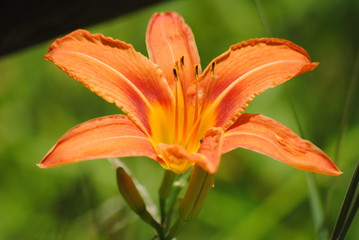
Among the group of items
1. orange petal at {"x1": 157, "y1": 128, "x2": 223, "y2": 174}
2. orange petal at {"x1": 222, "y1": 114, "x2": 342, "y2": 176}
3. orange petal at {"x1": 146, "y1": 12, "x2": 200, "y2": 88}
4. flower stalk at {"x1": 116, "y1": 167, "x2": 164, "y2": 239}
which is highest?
orange petal at {"x1": 146, "y1": 12, "x2": 200, "y2": 88}

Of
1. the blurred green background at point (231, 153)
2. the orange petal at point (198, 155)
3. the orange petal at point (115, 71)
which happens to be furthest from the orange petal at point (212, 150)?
the blurred green background at point (231, 153)

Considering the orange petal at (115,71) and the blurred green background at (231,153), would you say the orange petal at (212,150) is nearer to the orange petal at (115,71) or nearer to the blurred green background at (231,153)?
the orange petal at (115,71)

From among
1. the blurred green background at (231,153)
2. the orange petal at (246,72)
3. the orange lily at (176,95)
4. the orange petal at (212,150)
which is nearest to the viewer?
the orange petal at (212,150)

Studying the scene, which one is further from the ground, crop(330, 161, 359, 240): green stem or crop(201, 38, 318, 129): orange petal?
crop(201, 38, 318, 129): orange petal

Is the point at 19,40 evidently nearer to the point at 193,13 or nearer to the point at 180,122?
the point at 180,122

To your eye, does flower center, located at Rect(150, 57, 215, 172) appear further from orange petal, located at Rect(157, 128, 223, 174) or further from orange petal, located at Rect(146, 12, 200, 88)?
orange petal, located at Rect(157, 128, 223, 174)

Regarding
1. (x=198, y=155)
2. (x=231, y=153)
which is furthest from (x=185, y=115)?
(x=231, y=153)

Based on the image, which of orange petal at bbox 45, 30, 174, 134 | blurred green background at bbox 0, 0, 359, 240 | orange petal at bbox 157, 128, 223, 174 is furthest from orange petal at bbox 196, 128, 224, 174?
blurred green background at bbox 0, 0, 359, 240

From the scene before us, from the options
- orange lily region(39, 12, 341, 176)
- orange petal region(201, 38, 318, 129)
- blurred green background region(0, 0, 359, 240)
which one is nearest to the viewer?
orange lily region(39, 12, 341, 176)
